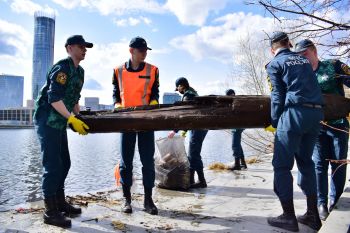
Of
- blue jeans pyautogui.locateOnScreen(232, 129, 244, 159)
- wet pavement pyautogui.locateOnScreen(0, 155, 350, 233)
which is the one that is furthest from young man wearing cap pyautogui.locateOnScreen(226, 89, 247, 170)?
wet pavement pyautogui.locateOnScreen(0, 155, 350, 233)

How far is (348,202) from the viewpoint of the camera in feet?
11.2

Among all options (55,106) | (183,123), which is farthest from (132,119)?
(55,106)

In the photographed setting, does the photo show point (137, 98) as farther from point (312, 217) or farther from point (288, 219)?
point (312, 217)

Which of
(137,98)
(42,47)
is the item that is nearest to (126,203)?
(137,98)

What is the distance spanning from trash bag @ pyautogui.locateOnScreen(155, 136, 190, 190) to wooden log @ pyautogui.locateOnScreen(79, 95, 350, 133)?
1.92 meters

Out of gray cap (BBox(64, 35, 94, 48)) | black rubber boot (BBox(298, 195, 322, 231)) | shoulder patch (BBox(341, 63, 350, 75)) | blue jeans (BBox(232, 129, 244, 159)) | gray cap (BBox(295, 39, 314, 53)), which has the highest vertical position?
gray cap (BBox(64, 35, 94, 48))

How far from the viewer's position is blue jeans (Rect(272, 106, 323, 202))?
3.15 metres

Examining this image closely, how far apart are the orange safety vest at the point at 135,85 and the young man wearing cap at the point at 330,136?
1.74m

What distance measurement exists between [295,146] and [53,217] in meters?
2.48

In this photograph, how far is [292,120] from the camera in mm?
3146

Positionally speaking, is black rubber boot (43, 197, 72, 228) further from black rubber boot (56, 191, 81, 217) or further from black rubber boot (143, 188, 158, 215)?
black rubber boot (143, 188, 158, 215)

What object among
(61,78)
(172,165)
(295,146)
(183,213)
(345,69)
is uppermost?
(345,69)

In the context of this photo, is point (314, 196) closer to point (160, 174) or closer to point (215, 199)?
point (215, 199)

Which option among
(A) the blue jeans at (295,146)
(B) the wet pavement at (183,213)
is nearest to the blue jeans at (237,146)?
(B) the wet pavement at (183,213)
